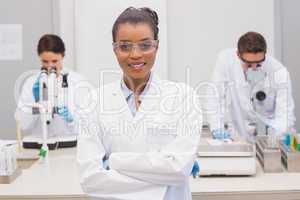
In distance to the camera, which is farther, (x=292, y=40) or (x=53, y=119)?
(x=292, y=40)

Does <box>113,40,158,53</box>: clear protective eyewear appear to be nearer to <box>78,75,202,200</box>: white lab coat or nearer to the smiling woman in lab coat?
the smiling woman in lab coat

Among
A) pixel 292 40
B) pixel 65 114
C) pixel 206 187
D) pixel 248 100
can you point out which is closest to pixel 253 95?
pixel 248 100

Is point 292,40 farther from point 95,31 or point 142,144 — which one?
point 142,144

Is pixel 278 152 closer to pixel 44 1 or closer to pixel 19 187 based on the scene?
pixel 19 187

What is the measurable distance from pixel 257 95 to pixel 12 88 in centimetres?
197

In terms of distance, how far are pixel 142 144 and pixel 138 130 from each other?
45 millimetres

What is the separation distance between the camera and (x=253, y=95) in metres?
2.38

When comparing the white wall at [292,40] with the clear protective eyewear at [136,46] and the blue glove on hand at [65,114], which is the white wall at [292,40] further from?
the clear protective eyewear at [136,46]

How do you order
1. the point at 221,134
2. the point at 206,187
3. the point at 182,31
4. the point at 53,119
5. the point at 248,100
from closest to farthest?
the point at 206,187 → the point at 221,134 → the point at 53,119 → the point at 248,100 → the point at 182,31

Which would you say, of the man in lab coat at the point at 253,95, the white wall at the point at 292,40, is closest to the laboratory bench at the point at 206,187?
the man in lab coat at the point at 253,95

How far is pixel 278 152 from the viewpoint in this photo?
70.3 inches

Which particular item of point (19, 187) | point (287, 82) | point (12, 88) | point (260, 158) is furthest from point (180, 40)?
point (19, 187)

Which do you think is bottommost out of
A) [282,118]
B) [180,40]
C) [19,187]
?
[19,187]

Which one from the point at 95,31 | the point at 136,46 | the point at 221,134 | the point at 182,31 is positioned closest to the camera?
the point at 136,46
